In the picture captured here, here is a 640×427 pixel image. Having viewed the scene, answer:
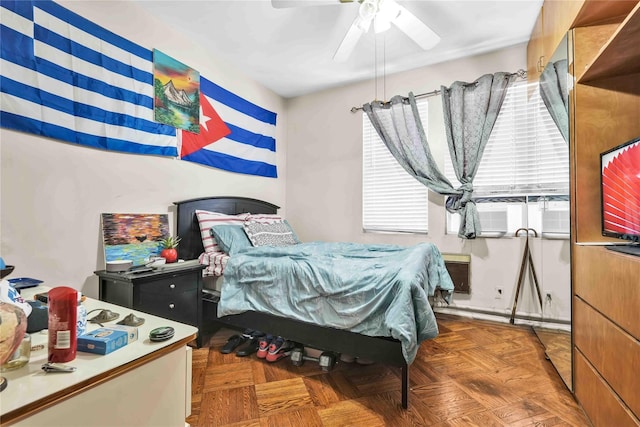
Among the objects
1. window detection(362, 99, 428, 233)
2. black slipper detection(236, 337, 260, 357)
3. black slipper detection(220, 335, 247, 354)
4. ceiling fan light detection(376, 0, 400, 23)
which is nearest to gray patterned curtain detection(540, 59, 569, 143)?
ceiling fan light detection(376, 0, 400, 23)

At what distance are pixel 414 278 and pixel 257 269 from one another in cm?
111

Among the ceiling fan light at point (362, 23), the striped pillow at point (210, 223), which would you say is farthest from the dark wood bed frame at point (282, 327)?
the ceiling fan light at point (362, 23)

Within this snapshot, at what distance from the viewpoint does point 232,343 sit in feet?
7.48

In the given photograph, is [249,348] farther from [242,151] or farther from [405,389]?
[242,151]

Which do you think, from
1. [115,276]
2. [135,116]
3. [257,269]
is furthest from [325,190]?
[115,276]

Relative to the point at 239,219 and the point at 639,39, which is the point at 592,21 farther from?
the point at 239,219

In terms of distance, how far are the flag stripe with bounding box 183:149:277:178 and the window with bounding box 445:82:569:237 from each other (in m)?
2.17

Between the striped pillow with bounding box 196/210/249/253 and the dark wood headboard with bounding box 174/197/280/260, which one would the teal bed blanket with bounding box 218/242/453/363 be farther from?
the dark wood headboard with bounding box 174/197/280/260

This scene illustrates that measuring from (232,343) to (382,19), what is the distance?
267 centimetres

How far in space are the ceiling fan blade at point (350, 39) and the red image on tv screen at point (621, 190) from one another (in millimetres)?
1693

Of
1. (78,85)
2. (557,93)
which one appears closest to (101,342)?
(78,85)

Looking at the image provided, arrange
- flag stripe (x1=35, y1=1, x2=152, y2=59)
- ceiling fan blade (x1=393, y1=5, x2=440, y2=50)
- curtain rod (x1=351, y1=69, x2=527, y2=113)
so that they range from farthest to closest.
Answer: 1. curtain rod (x1=351, y1=69, x2=527, y2=113)
2. ceiling fan blade (x1=393, y1=5, x2=440, y2=50)
3. flag stripe (x1=35, y1=1, x2=152, y2=59)

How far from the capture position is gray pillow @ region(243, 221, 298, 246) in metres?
2.82

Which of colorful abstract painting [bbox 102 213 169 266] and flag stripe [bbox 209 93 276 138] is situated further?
flag stripe [bbox 209 93 276 138]
